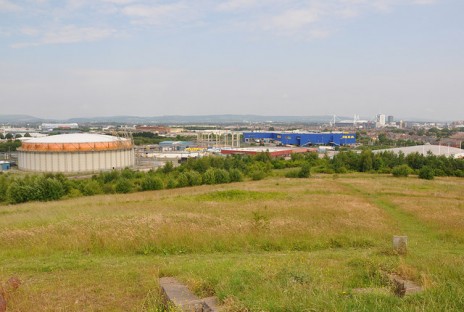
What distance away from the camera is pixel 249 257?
9.10 metres

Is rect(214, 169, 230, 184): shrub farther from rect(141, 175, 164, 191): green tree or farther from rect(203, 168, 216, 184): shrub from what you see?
rect(141, 175, 164, 191): green tree

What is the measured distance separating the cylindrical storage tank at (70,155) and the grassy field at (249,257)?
123 ft

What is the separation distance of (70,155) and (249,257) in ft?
158

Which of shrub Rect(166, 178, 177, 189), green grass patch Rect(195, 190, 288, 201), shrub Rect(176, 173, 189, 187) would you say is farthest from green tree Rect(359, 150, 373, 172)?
shrub Rect(166, 178, 177, 189)

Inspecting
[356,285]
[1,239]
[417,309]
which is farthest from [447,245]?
[1,239]

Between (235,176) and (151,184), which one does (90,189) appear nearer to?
(151,184)

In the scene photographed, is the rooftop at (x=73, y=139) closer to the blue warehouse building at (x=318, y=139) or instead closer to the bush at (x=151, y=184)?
the bush at (x=151, y=184)

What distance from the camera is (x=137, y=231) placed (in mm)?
11094

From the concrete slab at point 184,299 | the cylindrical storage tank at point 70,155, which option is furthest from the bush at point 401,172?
the cylindrical storage tank at point 70,155

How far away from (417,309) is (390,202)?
17.0 m

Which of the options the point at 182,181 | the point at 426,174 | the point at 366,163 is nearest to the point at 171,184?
the point at 182,181

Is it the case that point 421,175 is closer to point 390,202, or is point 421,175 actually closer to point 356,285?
point 390,202

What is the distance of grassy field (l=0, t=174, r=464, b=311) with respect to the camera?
5039 millimetres

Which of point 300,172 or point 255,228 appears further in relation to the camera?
point 300,172
